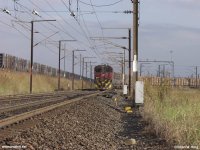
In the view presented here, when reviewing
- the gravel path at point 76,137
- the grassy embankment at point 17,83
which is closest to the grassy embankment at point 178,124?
the gravel path at point 76,137

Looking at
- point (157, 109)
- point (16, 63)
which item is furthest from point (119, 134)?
point (16, 63)

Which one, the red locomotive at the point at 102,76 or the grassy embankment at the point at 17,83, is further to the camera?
the red locomotive at the point at 102,76

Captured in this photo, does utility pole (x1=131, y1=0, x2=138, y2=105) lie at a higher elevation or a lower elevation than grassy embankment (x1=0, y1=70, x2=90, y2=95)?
higher

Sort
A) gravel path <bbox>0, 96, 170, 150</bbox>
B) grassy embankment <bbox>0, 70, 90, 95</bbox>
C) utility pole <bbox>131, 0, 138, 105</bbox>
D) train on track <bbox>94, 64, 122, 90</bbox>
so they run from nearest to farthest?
gravel path <bbox>0, 96, 170, 150</bbox>, utility pole <bbox>131, 0, 138, 105</bbox>, grassy embankment <bbox>0, 70, 90, 95</bbox>, train on track <bbox>94, 64, 122, 90</bbox>

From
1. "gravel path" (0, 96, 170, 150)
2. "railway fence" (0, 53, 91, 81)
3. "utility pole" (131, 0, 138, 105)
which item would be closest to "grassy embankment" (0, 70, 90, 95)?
"railway fence" (0, 53, 91, 81)

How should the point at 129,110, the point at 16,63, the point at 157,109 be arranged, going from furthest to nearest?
1. the point at 16,63
2. the point at 129,110
3. the point at 157,109

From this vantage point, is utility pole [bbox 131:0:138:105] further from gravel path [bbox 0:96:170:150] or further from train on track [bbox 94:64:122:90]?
train on track [bbox 94:64:122:90]

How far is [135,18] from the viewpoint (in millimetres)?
29469

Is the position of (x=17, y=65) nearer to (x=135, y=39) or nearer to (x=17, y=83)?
(x=17, y=83)

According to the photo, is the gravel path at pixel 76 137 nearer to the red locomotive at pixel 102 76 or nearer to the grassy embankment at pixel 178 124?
the grassy embankment at pixel 178 124

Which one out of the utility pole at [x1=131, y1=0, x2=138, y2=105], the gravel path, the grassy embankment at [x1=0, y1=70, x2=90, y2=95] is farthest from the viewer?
the grassy embankment at [x1=0, y1=70, x2=90, y2=95]

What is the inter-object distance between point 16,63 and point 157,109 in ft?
202

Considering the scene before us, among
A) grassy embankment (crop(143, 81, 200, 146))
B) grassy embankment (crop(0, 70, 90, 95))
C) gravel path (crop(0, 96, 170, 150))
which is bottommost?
gravel path (crop(0, 96, 170, 150))

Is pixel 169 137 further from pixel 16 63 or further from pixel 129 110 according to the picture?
pixel 16 63
